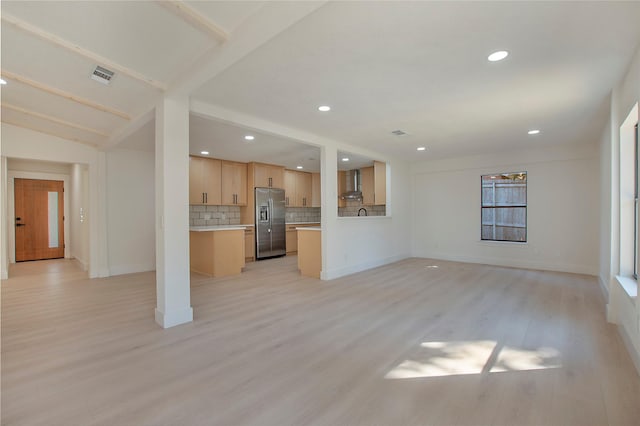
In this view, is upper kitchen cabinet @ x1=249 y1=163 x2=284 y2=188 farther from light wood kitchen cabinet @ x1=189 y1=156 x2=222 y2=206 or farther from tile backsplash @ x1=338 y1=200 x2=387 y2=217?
tile backsplash @ x1=338 y1=200 x2=387 y2=217

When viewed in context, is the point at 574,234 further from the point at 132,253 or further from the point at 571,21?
the point at 132,253

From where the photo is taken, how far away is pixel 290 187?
8500 millimetres

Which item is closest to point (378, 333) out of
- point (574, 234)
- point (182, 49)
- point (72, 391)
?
point (72, 391)

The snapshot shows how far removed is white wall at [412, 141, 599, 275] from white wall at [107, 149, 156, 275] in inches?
244

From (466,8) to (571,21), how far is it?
785mm

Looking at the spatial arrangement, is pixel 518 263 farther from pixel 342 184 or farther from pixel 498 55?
Answer: pixel 498 55

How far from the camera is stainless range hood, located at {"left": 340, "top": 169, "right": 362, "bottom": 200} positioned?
8047 millimetres

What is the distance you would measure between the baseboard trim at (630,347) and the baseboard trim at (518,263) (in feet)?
10.4

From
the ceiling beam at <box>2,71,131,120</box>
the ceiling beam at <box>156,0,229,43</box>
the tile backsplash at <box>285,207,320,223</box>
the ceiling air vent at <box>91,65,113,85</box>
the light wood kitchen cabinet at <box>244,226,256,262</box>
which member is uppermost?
the ceiling beam at <box>156,0,229,43</box>

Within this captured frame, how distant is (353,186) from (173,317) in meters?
6.06

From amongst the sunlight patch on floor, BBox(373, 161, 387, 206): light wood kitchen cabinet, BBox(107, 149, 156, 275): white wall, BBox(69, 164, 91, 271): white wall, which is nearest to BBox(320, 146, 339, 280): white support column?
BBox(373, 161, 387, 206): light wood kitchen cabinet

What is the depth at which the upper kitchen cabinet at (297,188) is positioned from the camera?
27.7 feet

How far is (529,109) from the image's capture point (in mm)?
3674

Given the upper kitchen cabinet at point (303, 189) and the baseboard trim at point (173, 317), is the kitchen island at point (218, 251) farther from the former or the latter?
the upper kitchen cabinet at point (303, 189)
